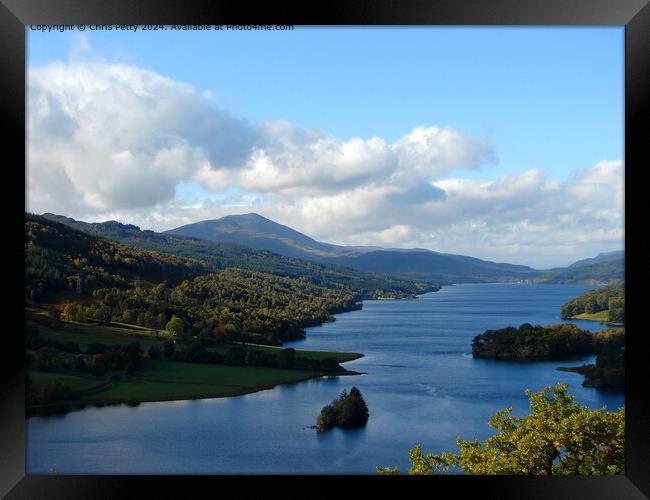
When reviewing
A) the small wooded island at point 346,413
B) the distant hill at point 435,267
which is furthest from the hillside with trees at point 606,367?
the small wooded island at point 346,413

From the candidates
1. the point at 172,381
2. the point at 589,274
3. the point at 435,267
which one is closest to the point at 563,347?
the point at 589,274

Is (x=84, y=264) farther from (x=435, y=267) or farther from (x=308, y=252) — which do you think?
(x=435, y=267)

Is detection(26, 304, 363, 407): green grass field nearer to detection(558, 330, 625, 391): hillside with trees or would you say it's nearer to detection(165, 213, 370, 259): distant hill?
detection(165, 213, 370, 259): distant hill

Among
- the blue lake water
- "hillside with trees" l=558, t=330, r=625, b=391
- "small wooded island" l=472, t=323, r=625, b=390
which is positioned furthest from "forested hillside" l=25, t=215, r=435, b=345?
"hillside with trees" l=558, t=330, r=625, b=391

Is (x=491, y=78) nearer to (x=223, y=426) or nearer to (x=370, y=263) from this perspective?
(x=370, y=263)

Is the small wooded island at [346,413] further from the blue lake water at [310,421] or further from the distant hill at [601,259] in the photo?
the distant hill at [601,259]

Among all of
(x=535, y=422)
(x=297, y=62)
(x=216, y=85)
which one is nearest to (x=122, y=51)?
(x=216, y=85)
